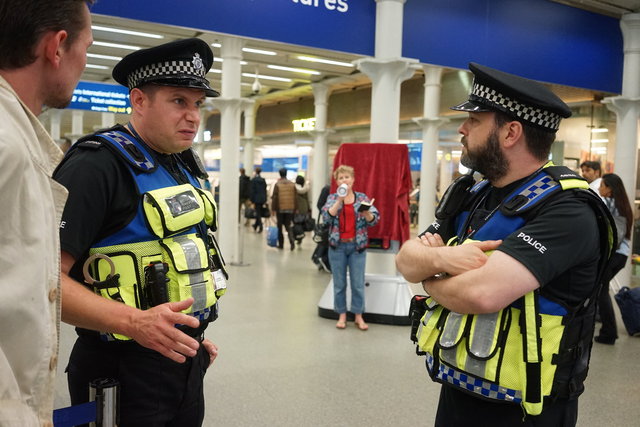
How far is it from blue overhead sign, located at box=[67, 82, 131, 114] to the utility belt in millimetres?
8946

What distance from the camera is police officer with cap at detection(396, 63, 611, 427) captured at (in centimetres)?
152

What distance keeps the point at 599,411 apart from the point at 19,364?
12.7 feet

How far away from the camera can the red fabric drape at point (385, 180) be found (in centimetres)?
584

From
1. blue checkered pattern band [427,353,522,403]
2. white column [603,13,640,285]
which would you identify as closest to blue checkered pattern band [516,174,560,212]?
blue checkered pattern band [427,353,522,403]

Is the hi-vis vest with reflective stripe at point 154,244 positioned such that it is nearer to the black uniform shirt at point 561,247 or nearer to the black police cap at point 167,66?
the black police cap at point 167,66

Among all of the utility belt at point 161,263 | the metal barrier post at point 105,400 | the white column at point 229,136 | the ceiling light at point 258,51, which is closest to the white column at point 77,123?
the ceiling light at point 258,51

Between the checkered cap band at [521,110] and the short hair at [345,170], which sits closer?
the checkered cap band at [521,110]

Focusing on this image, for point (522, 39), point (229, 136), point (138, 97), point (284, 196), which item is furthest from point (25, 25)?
point (284, 196)

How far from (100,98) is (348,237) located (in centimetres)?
650

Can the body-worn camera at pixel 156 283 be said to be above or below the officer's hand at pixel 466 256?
below

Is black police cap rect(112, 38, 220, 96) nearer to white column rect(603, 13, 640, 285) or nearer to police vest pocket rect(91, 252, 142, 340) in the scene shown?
police vest pocket rect(91, 252, 142, 340)

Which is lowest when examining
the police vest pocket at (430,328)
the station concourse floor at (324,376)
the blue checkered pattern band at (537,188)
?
the station concourse floor at (324,376)

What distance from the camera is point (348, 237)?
5.50 m

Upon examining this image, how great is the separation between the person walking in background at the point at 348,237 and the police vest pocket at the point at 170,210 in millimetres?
3820
